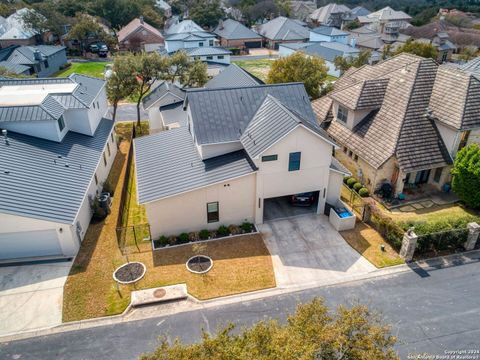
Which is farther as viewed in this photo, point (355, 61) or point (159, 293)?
point (355, 61)

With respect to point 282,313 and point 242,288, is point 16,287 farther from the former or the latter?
point 282,313

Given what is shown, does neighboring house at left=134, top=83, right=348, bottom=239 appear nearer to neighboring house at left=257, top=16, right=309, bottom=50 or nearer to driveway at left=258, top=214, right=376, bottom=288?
driveway at left=258, top=214, right=376, bottom=288

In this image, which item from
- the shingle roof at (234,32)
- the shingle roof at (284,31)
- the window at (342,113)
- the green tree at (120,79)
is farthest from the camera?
the shingle roof at (284,31)

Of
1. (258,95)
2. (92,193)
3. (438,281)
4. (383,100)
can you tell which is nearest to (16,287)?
(92,193)

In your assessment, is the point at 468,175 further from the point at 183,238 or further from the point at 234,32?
the point at 234,32

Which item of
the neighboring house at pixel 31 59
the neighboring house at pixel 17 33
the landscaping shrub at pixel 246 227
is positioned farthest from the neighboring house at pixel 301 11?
the landscaping shrub at pixel 246 227

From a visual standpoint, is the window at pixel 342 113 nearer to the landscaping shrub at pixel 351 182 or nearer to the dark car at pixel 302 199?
the landscaping shrub at pixel 351 182

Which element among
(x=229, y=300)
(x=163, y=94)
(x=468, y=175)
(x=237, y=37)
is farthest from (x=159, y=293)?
(x=237, y=37)
